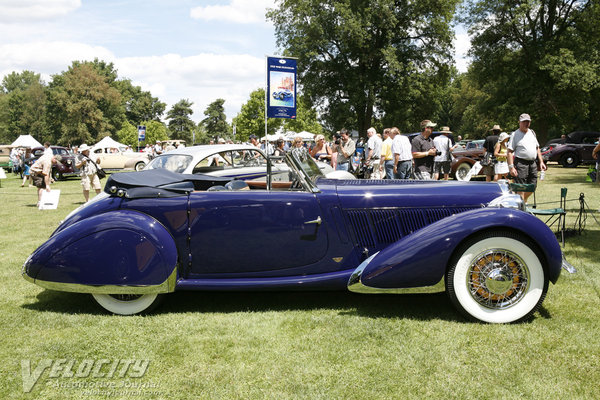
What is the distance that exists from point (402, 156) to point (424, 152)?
45 centimetres

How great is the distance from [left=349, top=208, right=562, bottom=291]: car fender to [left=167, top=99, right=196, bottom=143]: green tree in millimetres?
100572

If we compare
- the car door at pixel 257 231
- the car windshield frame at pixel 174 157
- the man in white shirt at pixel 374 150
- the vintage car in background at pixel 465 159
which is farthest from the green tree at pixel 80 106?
the car door at pixel 257 231

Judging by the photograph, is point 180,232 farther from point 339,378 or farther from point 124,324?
point 339,378

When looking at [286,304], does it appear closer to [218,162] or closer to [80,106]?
[218,162]

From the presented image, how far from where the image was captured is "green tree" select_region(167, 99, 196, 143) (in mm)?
100188

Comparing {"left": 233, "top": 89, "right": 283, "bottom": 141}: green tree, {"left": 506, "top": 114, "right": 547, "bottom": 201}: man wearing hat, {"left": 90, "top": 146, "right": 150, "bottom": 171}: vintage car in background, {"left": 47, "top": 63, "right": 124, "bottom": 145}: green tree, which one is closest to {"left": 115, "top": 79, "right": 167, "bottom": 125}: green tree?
{"left": 47, "top": 63, "right": 124, "bottom": 145}: green tree

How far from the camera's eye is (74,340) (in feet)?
11.2

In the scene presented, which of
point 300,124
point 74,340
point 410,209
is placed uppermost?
point 300,124

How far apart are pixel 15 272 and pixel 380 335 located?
4.49 metres

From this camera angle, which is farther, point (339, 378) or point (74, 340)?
point (74, 340)

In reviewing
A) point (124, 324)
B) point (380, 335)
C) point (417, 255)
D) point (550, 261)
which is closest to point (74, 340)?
point (124, 324)

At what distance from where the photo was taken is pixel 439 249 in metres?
3.47

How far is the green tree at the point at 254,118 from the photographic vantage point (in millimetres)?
64812

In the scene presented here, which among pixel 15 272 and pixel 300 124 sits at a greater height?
pixel 300 124
